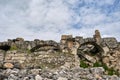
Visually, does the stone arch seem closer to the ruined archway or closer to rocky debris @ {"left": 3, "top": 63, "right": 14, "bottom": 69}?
the ruined archway

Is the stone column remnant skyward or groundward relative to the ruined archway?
skyward

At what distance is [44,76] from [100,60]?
50.3 ft

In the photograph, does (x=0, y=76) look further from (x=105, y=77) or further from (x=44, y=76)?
(x=105, y=77)

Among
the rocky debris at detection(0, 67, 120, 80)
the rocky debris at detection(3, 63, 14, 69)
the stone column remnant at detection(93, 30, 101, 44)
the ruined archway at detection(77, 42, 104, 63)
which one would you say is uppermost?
the stone column remnant at detection(93, 30, 101, 44)

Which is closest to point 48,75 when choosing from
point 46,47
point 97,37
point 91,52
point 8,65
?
point 8,65

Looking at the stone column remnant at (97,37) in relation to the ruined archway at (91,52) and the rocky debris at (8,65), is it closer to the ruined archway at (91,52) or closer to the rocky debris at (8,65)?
the ruined archway at (91,52)

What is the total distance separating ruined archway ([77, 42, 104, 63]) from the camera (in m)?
22.1

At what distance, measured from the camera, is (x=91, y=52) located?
76.3 ft

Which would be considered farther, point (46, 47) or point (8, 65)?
point (46, 47)

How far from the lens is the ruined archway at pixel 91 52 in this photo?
72.4ft

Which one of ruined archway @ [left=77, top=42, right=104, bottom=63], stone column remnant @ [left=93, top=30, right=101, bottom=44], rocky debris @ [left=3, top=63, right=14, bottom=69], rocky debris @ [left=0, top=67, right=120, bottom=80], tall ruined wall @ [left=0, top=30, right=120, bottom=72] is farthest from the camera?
ruined archway @ [left=77, top=42, right=104, bottom=63]

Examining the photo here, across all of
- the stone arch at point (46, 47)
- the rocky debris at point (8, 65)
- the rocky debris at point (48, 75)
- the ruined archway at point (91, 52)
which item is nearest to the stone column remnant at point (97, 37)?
the ruined archway at point (91, 52)

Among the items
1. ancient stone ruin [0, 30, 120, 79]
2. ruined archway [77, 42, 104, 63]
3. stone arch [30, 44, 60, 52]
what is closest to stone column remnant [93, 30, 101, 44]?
ancient stone ruin [0, 30, 120, 79]

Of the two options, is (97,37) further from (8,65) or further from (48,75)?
(48,75)
